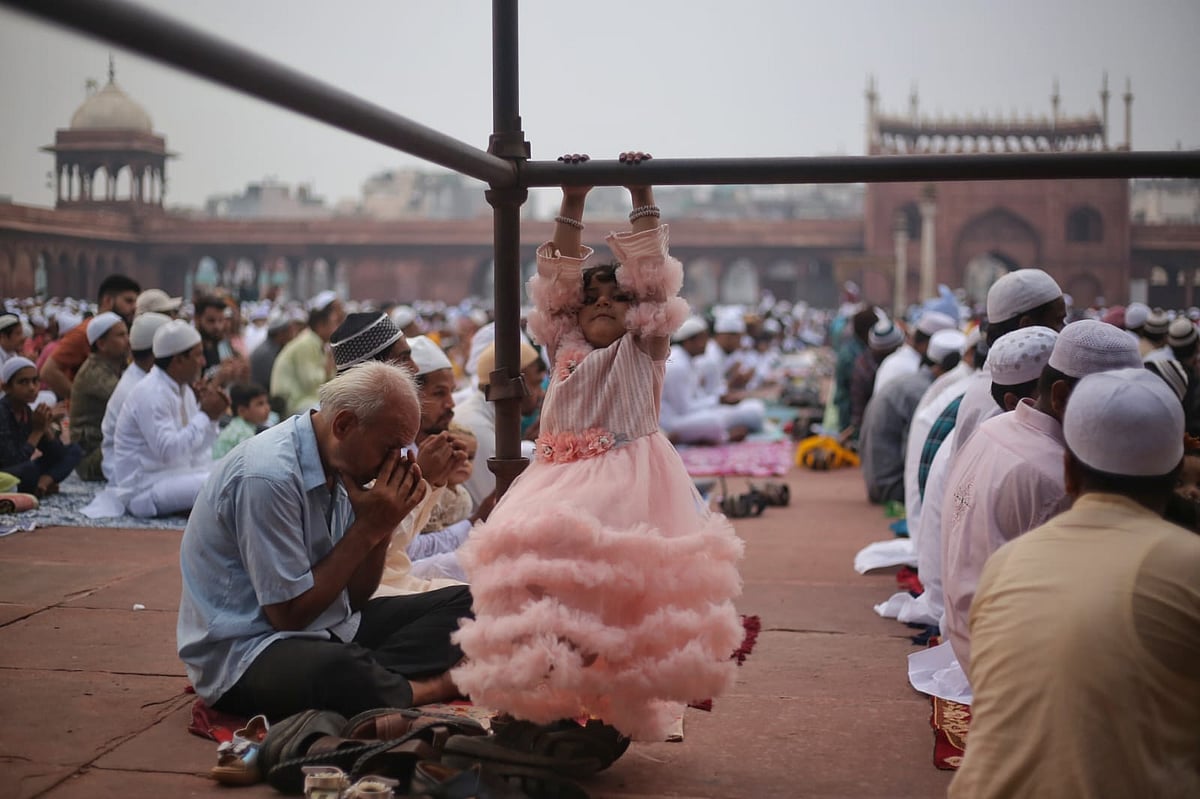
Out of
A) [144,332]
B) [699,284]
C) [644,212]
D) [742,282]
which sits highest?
[742,282]

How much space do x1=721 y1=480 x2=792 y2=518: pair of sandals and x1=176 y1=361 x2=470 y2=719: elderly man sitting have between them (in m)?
4.12

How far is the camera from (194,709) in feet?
9.89

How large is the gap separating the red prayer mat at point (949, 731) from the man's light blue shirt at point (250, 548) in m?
1.54

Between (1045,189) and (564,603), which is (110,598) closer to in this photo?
(564,603)

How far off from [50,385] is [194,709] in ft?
22.1

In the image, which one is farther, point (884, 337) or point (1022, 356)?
point (884, 337)

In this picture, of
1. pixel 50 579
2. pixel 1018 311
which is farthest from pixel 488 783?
pixel 50 579

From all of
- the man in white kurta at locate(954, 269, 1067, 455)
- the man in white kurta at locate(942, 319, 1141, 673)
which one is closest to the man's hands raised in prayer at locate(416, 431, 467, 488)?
the man in white kurta at locate(942, 319, 1141, 673)

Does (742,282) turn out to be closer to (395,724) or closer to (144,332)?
(144,332)

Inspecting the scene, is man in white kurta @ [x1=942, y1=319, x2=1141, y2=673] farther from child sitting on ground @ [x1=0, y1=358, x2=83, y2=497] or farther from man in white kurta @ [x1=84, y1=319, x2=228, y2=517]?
child sitting on ground @ [x1=0, y1=358, x2=83, y2=497]

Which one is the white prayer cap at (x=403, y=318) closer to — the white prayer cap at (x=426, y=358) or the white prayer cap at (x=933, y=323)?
the white prayer cap at (x=933, y=323)

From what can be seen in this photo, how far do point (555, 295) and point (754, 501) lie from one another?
4149 mm

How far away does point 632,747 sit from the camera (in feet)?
9.60

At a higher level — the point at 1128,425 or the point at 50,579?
the point at 1128,425
